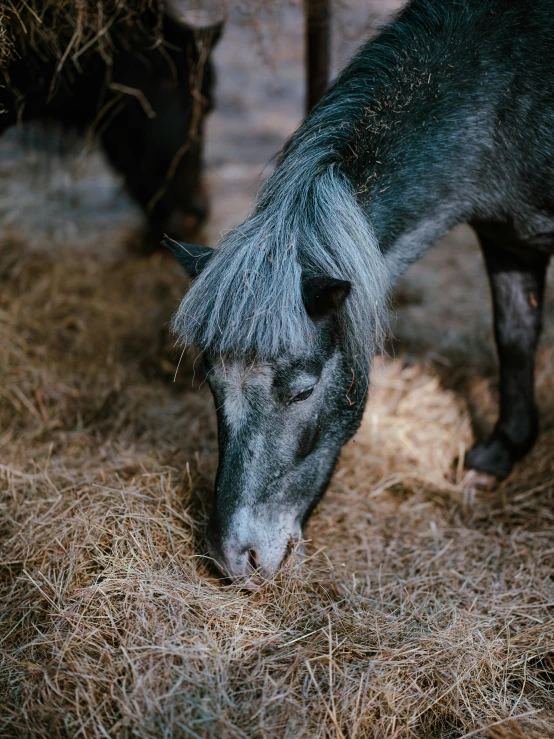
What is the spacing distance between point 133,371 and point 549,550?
7.88 ft

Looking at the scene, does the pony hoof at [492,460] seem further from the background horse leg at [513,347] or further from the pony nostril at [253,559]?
→ the pony nostril at [253,559]

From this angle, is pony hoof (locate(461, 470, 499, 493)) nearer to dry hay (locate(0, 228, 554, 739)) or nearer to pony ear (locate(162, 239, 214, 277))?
dry hay (locate(0, 228, 554, 739))

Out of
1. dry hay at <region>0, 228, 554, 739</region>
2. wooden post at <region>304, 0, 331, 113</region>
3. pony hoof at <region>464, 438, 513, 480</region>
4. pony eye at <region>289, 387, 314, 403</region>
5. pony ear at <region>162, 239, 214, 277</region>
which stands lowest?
pony hoof at <region>464, 438, 513, 480</region>

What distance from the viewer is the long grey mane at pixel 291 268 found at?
6.68 feet

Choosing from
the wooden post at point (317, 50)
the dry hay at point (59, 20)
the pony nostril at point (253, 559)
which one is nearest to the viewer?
the pony nostril at point (253, 559)

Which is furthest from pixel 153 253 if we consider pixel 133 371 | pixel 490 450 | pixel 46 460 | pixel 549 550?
pixel 549 550

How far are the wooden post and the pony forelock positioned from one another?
2.22m

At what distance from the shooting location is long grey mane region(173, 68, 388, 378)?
6.68 feet

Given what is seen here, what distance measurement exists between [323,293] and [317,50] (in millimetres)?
2912

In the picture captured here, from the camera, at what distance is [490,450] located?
3217 mm

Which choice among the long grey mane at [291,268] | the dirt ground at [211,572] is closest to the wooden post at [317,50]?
the dirt ground at [211,572]

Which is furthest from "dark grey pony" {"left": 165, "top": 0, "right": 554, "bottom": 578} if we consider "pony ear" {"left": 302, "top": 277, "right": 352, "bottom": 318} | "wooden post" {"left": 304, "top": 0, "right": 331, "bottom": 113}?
"wooden post" {"left": 304, "top": 0, "right": 331, "bottom": 113}

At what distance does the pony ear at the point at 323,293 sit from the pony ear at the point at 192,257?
422 mm

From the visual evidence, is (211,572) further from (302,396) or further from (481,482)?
(481,482)
